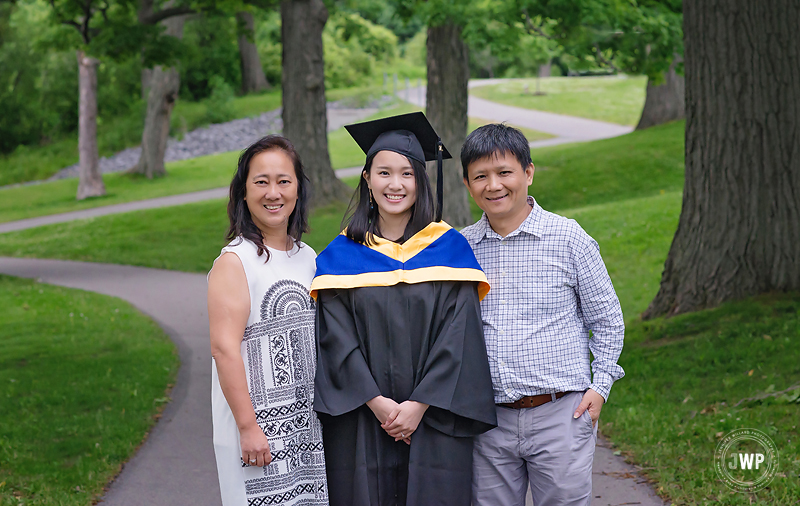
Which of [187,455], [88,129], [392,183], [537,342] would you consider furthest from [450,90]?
[88,129]

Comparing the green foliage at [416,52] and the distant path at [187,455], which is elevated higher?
the green foliage at [416,52]

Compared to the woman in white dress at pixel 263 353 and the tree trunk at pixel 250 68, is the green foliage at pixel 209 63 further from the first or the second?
the woman in white dress at pixel 263 353

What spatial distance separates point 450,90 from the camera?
13.6 meters

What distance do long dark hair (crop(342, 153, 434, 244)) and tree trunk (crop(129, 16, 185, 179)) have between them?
70.3 feet

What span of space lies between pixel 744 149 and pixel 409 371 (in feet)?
16.0

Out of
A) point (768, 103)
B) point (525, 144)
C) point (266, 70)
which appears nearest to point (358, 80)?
point (266, 70)

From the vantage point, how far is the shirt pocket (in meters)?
2.84

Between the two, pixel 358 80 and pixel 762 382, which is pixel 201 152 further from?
pixel 762 382

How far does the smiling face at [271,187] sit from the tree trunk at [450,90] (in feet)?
34.6

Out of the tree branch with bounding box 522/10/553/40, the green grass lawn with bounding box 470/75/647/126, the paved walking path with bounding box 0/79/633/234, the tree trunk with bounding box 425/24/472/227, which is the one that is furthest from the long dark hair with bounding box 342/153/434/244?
the green grass lawn with bounding box 470/75/647/126

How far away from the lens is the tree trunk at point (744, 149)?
6.36 metres

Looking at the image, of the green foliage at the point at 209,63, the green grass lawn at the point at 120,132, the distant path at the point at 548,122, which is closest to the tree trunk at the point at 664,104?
the distant path at the point at 548,122

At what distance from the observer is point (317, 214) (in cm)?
1524

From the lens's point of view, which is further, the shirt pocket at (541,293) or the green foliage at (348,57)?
the green foliage at (348,57)
